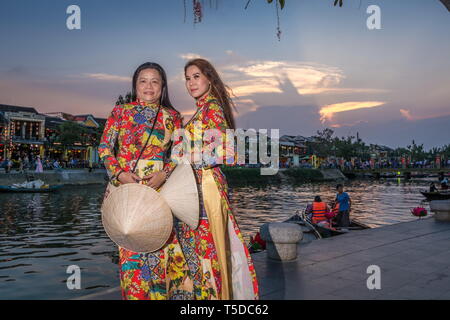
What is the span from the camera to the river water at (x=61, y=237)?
9.47 m

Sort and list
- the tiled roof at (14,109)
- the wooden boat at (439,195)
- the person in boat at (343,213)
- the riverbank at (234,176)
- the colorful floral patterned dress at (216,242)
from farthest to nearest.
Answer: the tiled roof at (14,109) < the riverbank at (234,176) < the wooden boat at (439,195) < the person in boat at (343,213) < the colorful floral patterned dress at (216,242)

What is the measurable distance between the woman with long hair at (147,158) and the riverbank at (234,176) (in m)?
29.2

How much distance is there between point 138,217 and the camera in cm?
274

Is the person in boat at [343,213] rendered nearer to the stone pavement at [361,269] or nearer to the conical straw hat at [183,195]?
the stone pavement at [361,269]

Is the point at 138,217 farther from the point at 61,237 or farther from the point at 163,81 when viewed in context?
the point at 61,237

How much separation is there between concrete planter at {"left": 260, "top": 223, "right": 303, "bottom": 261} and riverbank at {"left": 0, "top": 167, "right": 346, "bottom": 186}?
26575 millimetres

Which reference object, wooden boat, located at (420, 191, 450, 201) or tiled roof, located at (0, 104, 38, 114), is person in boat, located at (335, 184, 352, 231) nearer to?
wooden boat, located at (420, 191, 450, 201)

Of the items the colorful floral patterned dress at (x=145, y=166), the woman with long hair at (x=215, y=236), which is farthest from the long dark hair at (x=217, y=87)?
the colorful floral patterned dress at (x=145, y=166)

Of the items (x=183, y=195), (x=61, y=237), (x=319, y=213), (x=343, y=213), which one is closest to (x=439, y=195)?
(x=343, y=213)

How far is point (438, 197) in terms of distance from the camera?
30516 millimetres

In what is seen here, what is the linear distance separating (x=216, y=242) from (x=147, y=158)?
2.84 feet
